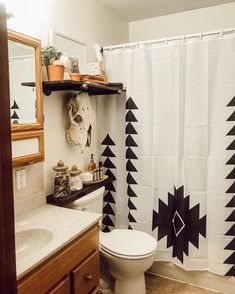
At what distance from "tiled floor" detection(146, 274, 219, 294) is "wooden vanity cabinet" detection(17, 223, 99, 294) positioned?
792 mm

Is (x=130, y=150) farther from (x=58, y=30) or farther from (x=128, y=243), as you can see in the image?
(x=58, y=30)

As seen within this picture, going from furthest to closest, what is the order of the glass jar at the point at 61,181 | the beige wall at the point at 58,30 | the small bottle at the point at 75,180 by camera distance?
the small bottle at the point at 75,180 < the glass jar at the point at 61,181 < the beige wall at the point at 58,30

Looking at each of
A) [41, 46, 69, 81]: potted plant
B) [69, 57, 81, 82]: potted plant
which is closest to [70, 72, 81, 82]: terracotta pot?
[69, 57, 81, 82]: potted plant

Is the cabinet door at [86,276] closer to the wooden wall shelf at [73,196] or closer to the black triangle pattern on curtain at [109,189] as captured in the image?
the wooden wall shelf at [73,196]

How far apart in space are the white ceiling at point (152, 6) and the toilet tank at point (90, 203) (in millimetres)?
1579

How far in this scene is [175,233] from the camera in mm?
2234

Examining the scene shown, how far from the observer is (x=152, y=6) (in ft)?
8.05

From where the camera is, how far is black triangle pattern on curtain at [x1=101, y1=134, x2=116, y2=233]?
2.42 meters

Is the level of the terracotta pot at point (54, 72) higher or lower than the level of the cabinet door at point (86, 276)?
higher

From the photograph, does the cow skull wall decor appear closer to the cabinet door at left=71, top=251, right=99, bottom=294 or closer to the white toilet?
the white toilet

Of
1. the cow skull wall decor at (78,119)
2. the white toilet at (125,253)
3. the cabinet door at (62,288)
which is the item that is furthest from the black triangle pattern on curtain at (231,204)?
the cabinet door at (62,288)

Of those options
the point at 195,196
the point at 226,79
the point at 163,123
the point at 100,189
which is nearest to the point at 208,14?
the point at 226,79

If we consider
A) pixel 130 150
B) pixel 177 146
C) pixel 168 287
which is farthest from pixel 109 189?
pixel 168 287

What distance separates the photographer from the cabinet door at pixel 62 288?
123cm
